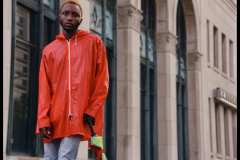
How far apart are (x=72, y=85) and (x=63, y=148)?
53 cm

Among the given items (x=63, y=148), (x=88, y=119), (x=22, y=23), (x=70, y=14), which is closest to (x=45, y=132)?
(x=63, y=148)

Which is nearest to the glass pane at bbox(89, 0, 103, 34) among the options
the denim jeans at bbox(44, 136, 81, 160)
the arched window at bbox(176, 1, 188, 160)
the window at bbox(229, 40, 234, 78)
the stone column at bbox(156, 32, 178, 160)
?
the stone column at bbox(156, 32, 178, 160)

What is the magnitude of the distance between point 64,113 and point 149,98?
1773 centimetres

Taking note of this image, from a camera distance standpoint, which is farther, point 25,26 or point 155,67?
point 155,67

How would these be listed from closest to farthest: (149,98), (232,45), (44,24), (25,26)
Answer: (25,26), (44,24), (149,98), (232,45)

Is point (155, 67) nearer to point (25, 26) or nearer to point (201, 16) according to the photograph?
point (201, 16)

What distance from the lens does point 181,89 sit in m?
27.0

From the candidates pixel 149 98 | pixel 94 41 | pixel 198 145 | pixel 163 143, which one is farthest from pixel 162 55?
pixel 94 41

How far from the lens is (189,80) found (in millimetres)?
27922

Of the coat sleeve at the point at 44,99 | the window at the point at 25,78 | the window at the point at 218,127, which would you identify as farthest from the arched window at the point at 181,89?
the coat sleeve at the point at 44,99

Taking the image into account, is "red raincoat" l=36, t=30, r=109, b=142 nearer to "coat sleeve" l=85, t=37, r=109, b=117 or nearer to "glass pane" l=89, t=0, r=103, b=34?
"coat sleeve" l=85, t=37, r=109, b=117

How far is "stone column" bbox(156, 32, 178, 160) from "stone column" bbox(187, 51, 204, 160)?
4066 mm

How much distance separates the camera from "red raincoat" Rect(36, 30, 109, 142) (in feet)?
15.8

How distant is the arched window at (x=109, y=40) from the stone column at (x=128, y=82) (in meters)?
0.17
